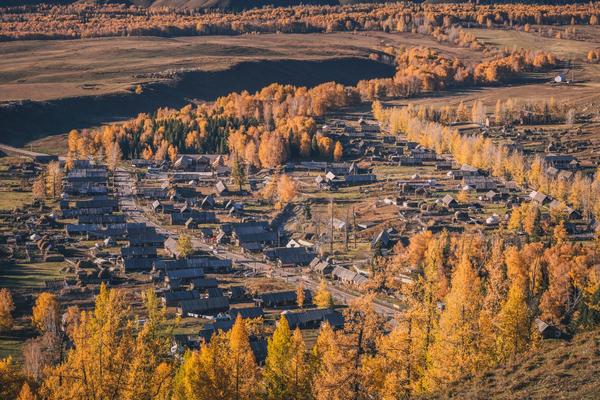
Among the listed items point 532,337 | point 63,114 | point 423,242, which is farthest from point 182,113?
point 532,337

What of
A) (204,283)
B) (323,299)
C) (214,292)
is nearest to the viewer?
(323,299)

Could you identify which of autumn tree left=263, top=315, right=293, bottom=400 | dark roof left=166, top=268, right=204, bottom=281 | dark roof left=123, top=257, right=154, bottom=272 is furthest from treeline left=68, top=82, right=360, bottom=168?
autumn tree left=263, top=315, right=293, bottom=400

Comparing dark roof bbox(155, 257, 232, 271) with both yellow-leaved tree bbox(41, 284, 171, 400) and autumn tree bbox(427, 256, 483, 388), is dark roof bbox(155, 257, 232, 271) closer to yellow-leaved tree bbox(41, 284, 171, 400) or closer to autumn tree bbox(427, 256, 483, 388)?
yellow-leaved tree bbox(41, 284, 171, 400)

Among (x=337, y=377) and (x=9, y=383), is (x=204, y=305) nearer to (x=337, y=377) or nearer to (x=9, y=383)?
(x=9, y=383)

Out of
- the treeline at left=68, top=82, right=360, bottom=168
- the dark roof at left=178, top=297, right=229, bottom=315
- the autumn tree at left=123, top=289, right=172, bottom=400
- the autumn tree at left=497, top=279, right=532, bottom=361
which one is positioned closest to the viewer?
the autumn tree at left=123, top=289, right=172, bottom=400

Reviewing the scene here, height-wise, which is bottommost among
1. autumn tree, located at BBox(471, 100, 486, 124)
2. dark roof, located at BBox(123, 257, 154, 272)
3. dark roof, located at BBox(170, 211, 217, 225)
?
dark roof, located at BBox(170, 211, 217, 225)

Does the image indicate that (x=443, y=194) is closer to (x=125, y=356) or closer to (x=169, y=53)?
(x=125, y=356)

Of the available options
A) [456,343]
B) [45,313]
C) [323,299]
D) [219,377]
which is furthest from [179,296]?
[456,343]
